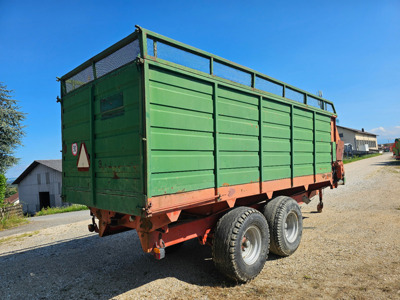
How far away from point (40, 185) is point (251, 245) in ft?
95.6

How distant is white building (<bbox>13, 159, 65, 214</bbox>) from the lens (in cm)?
2595

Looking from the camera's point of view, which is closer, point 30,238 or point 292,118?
point 292,118

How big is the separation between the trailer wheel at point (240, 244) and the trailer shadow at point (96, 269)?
1.03 ft

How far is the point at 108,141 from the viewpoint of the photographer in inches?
134

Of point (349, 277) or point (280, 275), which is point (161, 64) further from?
point (349, 277)

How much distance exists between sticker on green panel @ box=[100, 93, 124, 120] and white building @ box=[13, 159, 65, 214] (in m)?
24.8

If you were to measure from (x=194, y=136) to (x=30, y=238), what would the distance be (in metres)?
6.14

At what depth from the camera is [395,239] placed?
5.29 m

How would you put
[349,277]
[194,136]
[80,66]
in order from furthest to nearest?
[80,66], [349,277], [194,136]

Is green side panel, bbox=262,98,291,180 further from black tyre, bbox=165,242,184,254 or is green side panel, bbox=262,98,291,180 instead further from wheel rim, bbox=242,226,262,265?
black tyre, bbox=165,242,184,254

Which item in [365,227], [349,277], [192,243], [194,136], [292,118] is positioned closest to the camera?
[194,136]

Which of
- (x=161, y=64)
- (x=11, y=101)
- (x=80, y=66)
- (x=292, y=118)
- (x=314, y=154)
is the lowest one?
(x=314, y=154)

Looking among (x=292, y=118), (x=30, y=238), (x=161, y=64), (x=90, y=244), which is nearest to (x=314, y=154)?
(x=292, y=118)

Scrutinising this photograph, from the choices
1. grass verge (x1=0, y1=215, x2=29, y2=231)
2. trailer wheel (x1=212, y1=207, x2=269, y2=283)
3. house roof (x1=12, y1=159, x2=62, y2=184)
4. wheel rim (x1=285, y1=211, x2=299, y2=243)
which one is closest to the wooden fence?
grass verge (x1=0, y1=215, x2=29, y2=231)
